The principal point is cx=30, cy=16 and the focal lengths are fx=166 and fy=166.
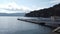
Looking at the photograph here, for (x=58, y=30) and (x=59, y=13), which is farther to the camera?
(x=59, y=13)

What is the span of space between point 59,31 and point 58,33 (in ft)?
1.45

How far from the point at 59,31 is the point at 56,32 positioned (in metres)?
0.37

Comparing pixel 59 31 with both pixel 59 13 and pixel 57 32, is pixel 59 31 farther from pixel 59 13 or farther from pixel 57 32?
pixel 59 13

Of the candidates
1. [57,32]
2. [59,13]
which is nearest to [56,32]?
[57,32]

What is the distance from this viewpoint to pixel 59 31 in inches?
739

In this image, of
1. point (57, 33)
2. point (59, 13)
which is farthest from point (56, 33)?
point (59, 13)

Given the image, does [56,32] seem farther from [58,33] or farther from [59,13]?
[59,13]

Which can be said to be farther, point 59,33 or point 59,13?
point 59,13

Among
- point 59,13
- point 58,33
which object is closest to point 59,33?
point 58,33

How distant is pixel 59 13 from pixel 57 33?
30.0m

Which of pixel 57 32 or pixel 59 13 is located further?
pixel 59 13

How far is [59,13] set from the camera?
47844 millimetres

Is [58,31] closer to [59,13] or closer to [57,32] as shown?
[57,32]

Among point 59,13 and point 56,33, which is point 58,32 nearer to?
point 56,33
